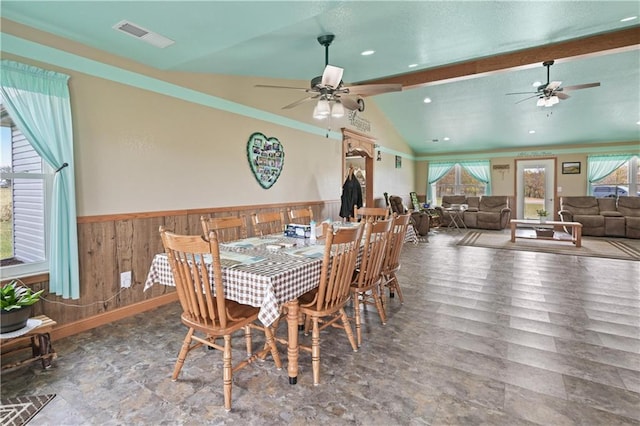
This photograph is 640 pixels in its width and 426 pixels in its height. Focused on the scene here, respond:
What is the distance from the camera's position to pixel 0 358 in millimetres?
2236

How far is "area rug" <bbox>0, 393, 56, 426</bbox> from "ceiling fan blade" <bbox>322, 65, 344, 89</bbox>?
3045mm

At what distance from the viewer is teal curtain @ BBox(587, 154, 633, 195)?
852cm

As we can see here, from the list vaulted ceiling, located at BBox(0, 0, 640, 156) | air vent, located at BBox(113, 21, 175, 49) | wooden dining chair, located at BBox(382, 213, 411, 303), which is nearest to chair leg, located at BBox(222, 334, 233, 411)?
wooden dining chair, located at BBox(382, 213, 411, 303)

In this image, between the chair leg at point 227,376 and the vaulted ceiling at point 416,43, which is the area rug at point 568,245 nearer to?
the vaulted ceiling at point 416,43

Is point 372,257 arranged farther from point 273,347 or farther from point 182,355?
point 182,355

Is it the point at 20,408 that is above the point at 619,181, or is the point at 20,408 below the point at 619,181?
below

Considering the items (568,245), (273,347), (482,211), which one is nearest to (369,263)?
(273,347)

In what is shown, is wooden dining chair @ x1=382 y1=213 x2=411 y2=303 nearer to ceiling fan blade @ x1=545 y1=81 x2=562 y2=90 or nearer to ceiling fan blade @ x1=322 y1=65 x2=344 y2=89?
ceiling fan blade @ x1=322 y1=65 x2=344 y2=89

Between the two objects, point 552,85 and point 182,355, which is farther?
point 552,85

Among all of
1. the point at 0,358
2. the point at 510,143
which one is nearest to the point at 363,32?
the point at 0,358

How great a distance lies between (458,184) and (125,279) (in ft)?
33.7

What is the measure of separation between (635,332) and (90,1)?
188 inches

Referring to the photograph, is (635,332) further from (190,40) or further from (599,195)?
(599,195)

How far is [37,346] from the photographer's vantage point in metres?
2.27
